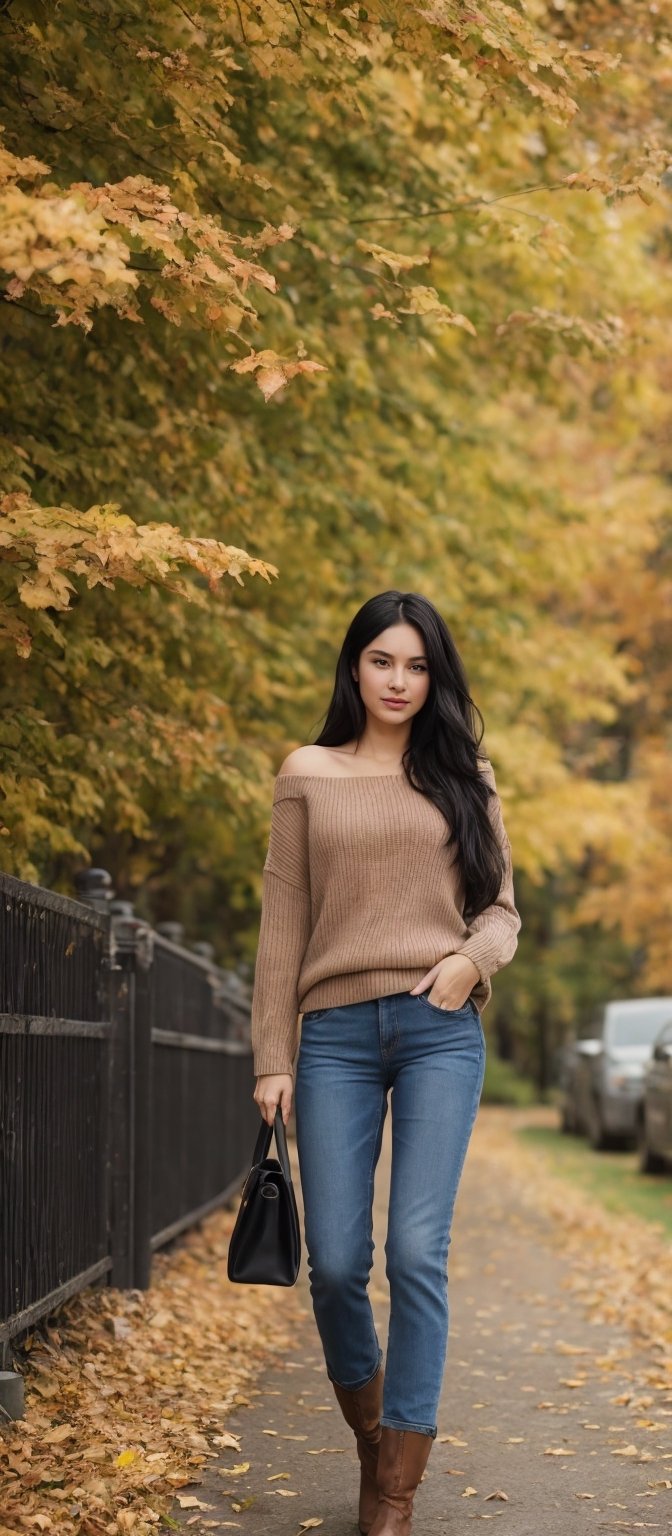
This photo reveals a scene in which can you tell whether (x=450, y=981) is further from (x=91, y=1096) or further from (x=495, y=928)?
(x=91, y=1096)

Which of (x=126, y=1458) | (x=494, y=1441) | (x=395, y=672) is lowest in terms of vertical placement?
(x=494, y=1441)

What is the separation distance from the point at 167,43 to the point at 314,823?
324 centimetres

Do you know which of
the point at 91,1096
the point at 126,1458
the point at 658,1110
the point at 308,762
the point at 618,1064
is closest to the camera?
the point at 308,762

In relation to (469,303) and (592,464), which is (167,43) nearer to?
(469,303)

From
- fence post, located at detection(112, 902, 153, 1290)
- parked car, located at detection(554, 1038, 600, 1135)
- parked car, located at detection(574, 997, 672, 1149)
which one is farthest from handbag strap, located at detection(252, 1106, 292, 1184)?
parked car, located at detection(554, 1038, 600, 1135)

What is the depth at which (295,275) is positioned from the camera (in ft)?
29.9

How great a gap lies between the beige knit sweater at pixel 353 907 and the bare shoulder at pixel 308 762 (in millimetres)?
22

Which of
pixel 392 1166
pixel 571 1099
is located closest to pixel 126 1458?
pixel 392 1166

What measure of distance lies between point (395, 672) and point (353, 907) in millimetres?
575

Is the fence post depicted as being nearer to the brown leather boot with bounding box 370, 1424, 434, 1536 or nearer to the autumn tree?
the autumn tree

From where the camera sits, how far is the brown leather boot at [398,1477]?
14.2 feet

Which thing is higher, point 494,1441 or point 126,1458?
point 126,1458

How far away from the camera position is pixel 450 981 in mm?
4445

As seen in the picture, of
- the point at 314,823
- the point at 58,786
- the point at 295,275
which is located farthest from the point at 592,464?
the point at 314,823
